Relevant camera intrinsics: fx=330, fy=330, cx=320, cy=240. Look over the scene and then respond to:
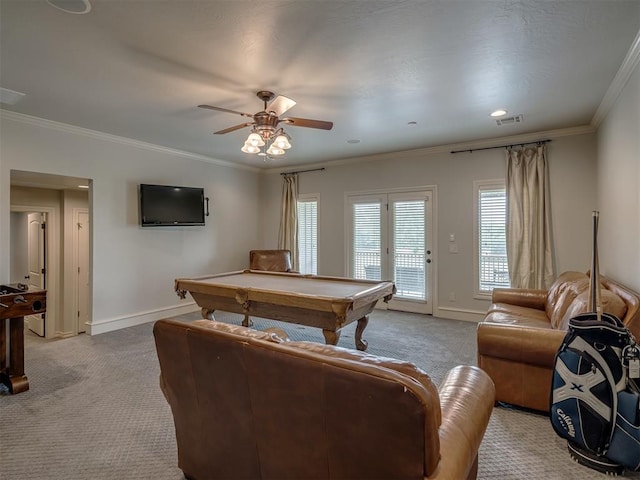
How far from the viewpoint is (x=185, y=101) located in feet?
11.0

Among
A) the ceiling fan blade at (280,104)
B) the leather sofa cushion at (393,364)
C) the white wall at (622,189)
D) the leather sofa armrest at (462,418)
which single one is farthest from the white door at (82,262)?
the white wall at (622,189)

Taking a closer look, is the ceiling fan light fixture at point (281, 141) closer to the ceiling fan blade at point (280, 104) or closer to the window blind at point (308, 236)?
the ceiling fan blade at point (280, 104)

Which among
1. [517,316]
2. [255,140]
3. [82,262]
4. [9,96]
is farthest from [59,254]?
[517,316]

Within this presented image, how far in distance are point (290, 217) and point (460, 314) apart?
11.5 ft

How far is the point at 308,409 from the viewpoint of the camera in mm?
1119

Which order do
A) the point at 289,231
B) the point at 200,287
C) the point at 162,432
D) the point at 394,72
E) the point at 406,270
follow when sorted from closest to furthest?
1. the point at 162,432
2. the point at 394,72
3. the point at 200,287
4. the point at 406,270
5. the point at 289,231

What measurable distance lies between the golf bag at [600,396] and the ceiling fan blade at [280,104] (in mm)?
2506

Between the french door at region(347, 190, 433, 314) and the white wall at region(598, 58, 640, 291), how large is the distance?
217 cm

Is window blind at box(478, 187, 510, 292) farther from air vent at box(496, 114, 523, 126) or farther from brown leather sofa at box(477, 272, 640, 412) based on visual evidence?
brown leather sofa at box(477, 272, 640, 412)

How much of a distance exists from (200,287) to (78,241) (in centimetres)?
402

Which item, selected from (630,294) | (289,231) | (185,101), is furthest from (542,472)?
(289,231)

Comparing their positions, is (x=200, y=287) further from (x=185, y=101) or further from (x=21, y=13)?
(x=21, y=13)

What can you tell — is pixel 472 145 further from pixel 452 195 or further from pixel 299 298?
pixel 299 298

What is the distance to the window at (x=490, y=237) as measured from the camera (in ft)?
15.5
